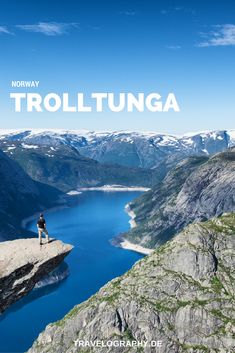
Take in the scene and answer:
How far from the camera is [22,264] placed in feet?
225

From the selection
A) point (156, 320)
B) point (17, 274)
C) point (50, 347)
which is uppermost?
point (17, 274)

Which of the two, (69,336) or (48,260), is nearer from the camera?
(48,260)

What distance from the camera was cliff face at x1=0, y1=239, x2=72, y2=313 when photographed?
67.1 m

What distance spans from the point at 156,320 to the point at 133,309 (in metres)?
10.9

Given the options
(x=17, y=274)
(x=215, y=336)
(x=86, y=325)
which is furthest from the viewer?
(x=86, y=325)

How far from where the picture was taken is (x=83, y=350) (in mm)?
193125

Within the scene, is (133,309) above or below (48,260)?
below

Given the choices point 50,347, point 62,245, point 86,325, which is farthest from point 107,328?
point 62,245

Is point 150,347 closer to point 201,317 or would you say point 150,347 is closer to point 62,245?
point 201,317

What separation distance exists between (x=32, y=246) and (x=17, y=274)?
6444 mm

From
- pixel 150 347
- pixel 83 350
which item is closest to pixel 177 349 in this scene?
pixel 150 347

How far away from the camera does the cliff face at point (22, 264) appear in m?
67.1

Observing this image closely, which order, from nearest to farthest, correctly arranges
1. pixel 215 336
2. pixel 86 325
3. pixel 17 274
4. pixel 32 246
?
pixel 17 274 → pixel 32 246 → pixel 215 336 → pixel 86 325

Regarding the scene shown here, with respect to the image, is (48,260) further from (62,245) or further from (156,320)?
(156,320)
